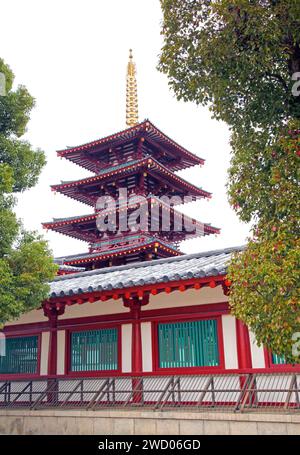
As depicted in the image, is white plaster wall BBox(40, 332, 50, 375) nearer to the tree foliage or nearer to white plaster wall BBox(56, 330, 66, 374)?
white plaster wall BBox(56, 330, 66, 374)

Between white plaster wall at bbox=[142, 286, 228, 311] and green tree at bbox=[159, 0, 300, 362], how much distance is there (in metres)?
4.34

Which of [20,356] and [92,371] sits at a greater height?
[20,356]

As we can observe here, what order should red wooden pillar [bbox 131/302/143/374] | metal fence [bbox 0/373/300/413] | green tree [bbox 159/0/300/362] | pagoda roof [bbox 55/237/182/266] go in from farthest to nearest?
pagoda roof [bbox 55/237/182/266] < red wooden pillar [bbox 131/302/143/374] < metal fence [bbox 0/373/300/413] < green tree [bbox 159/0/300/362]

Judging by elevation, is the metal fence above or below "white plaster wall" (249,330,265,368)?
below

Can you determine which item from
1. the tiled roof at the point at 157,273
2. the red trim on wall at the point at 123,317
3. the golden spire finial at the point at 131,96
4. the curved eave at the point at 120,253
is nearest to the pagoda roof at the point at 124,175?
the curved eave at the point at 120,253

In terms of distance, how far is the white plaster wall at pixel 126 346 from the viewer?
41.4 feet

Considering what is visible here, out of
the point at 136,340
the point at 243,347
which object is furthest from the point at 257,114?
the point at 136,340

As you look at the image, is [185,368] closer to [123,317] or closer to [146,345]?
[146,345]

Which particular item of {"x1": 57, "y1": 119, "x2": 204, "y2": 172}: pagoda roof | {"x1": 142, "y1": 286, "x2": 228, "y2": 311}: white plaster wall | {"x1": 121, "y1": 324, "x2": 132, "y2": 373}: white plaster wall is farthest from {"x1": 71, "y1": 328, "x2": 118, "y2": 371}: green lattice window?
{"x1": 57, "y1": 119, "x2": 204, "y2": 172}: pagoda roof

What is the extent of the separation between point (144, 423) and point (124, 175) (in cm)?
1593

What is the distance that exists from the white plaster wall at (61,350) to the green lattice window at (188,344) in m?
3.22

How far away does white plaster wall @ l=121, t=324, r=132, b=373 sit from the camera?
12.6 m

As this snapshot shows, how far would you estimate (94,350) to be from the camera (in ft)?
43.8

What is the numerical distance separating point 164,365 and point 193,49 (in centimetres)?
786
